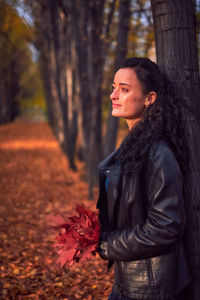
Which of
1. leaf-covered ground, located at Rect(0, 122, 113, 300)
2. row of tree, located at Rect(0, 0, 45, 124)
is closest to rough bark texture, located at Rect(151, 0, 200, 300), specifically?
leaf-covered ground, located at Rect(0, 122, 113, 300)

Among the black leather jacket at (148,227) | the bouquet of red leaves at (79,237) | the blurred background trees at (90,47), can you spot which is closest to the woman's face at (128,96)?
the black leather jacket at (148,227)

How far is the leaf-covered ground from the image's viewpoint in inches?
147

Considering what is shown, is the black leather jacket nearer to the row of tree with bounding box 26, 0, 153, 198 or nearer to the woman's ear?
the woman's ear

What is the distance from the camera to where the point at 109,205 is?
1861mm

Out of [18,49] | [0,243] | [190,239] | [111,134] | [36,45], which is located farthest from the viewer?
[18,49]

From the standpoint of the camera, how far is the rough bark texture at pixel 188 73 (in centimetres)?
213

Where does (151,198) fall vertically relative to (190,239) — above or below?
above

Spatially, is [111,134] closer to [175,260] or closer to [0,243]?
[0,243]

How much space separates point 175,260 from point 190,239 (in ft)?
1.33

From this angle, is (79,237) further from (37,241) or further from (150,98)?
(37,241)

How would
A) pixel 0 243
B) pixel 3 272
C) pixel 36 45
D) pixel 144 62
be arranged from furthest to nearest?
1. pixel 36 45
2. pixel 0 243
3. pixel 3 272
4. pixel 144 62

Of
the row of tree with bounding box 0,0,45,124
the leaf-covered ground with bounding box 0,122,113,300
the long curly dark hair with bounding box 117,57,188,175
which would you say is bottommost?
the leaf-covered ground with bounding box 0,122,113,300

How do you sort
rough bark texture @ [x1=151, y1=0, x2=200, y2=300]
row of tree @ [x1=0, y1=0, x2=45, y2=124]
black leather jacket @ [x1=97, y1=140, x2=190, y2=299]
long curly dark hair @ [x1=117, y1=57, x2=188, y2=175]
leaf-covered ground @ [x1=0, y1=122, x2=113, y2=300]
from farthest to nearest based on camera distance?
1. row of tree @ [x1=0, y1=0, x2=45, y2=124]
2. leaf-covered ground @ [x1=0, y1=122, x2=113, y2=300]
3. rough bark texture @ [x1=151, y1=0, x2=200, y2=300]
4. long curly dark hair @ [x1=117, y1=57, x2=188, y2=175]
5. black leather jacket @ [x1=97, y1=140, x2=190, y2=299]

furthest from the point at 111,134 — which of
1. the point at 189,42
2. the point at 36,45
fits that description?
the point at 36,45
